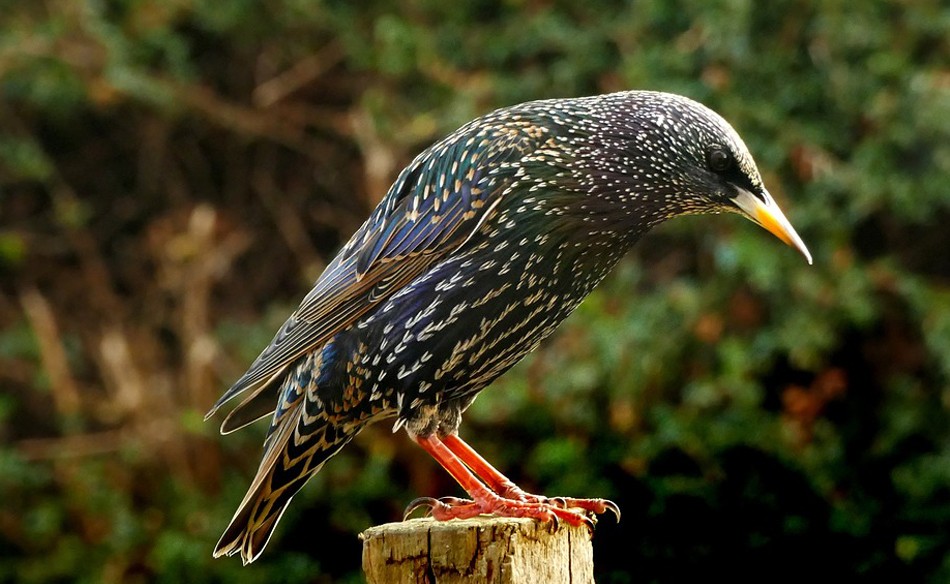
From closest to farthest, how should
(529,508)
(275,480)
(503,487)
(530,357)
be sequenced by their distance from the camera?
(529,508) < (503,487) < (275,480) < (530,357)

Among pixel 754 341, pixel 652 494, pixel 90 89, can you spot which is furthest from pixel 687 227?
pixel 90 89

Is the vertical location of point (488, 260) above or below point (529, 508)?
above

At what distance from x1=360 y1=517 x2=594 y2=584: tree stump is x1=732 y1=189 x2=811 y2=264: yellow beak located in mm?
809

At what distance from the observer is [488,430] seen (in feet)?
15.5

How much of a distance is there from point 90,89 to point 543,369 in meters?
2.56

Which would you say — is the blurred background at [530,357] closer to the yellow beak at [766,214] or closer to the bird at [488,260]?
the bird at [488,260]

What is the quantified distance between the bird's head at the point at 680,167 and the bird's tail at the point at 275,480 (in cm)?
94

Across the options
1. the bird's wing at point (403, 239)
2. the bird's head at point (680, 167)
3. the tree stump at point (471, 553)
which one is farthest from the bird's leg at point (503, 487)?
the bird's head at point (680, 167)

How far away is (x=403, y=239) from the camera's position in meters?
3.15

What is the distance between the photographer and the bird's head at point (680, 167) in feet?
9.73

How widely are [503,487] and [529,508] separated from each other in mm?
307

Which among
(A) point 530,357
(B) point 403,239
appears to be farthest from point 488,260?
(A) point 530,357

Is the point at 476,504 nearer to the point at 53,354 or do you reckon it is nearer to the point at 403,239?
the point at 403,239

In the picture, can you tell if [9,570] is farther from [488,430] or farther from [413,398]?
[413,398]
